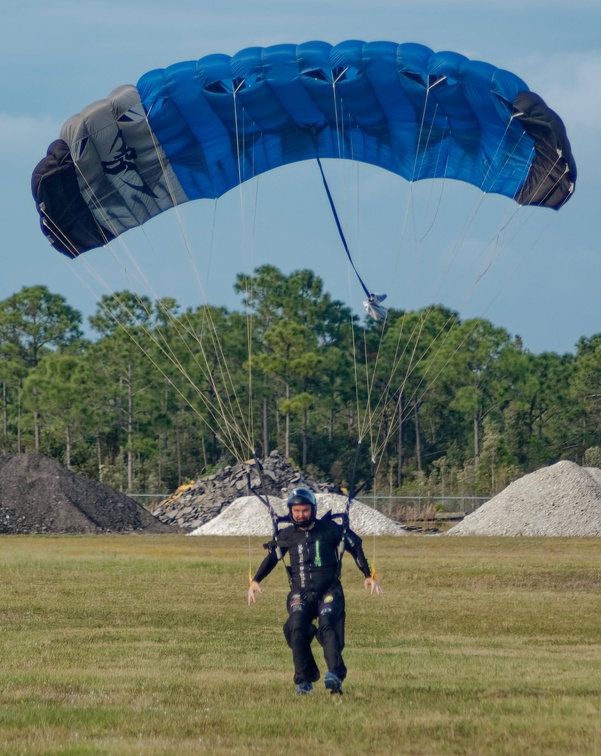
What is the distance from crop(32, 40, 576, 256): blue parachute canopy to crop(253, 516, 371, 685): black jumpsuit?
881cm

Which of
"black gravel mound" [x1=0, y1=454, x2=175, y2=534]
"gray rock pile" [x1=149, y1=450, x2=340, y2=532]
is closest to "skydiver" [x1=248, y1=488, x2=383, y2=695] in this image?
"black gravel mound" [x1=0, y1=454, x2=175, y2=534]

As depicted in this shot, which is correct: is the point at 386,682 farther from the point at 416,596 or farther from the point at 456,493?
the point at 456,493

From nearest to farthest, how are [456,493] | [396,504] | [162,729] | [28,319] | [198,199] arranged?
[162,729], [198,199], [396,504], [456,493], [28,319]

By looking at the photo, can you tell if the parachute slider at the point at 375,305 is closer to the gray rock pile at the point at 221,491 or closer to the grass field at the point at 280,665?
the grass field at the point at 280,665

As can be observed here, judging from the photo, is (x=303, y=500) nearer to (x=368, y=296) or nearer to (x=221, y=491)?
(x=368, y=296)

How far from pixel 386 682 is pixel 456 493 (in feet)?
186

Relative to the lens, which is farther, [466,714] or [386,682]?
[386,682]

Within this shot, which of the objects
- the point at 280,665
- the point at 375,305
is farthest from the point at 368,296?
the point at 280,665

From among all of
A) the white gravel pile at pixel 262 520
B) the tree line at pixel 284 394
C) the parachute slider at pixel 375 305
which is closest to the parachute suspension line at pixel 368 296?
the parachute slider at pixel 375 305

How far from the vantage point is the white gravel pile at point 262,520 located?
41.3 m

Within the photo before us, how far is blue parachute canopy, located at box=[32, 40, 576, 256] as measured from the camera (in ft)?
59.4

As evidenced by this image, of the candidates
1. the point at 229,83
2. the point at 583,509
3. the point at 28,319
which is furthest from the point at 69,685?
the point at 28,319

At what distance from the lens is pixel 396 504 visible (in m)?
58.2

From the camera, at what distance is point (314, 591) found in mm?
10539
